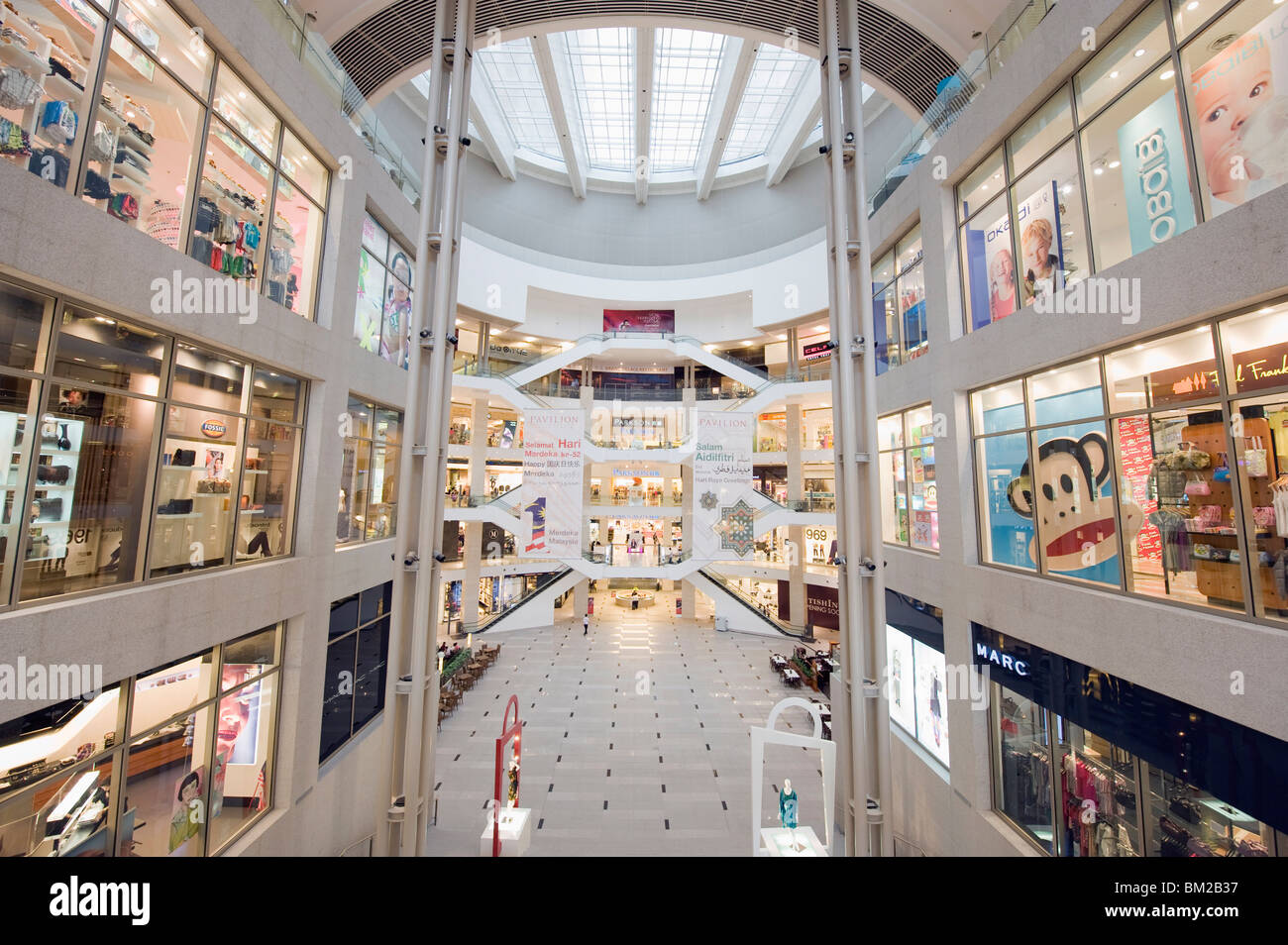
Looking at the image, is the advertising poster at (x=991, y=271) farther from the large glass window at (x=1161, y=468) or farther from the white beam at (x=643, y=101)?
the white beam at (x=643, y=101)

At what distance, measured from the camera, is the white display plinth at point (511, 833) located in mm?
7941

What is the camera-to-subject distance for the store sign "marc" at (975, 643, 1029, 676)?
6777 millimetres

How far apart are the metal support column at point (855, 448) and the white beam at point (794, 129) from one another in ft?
50.8

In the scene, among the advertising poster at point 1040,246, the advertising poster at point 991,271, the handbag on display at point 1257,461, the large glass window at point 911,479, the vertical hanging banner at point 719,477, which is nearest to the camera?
the handbag on display at point 1257,461

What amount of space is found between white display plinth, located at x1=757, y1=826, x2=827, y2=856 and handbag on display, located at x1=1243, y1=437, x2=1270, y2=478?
20.0ft

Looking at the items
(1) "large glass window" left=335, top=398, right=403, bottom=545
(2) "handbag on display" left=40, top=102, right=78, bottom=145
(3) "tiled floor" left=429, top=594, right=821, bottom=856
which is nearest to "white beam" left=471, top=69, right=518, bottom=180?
(1) "large glass window" left=335, top=398, right=403, bottom=545

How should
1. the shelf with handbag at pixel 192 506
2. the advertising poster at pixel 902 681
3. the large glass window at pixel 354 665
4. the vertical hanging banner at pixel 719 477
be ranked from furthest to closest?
the advertising poster at pixel 902 681 → the large glass window at pixel 354 665 → the vertical hanging banner at pixel 719 477 → the shelf with handbag at pixel 192 506

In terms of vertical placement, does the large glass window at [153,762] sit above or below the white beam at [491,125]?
below

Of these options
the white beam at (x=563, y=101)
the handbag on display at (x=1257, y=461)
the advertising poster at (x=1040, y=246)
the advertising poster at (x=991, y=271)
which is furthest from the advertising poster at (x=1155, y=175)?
the white beam at (x=563, y=101)

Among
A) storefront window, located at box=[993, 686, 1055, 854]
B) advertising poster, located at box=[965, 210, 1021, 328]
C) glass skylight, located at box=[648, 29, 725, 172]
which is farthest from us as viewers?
glass skylight, located at box=[648, 29, 725, 172]

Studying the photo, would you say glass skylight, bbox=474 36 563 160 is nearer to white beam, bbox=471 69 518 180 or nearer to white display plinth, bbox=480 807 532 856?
white beam, bbox=471 69 518 180

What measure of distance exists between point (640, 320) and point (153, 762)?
24915mm

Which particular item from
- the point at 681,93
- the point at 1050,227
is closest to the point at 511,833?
the point at 1050,227
